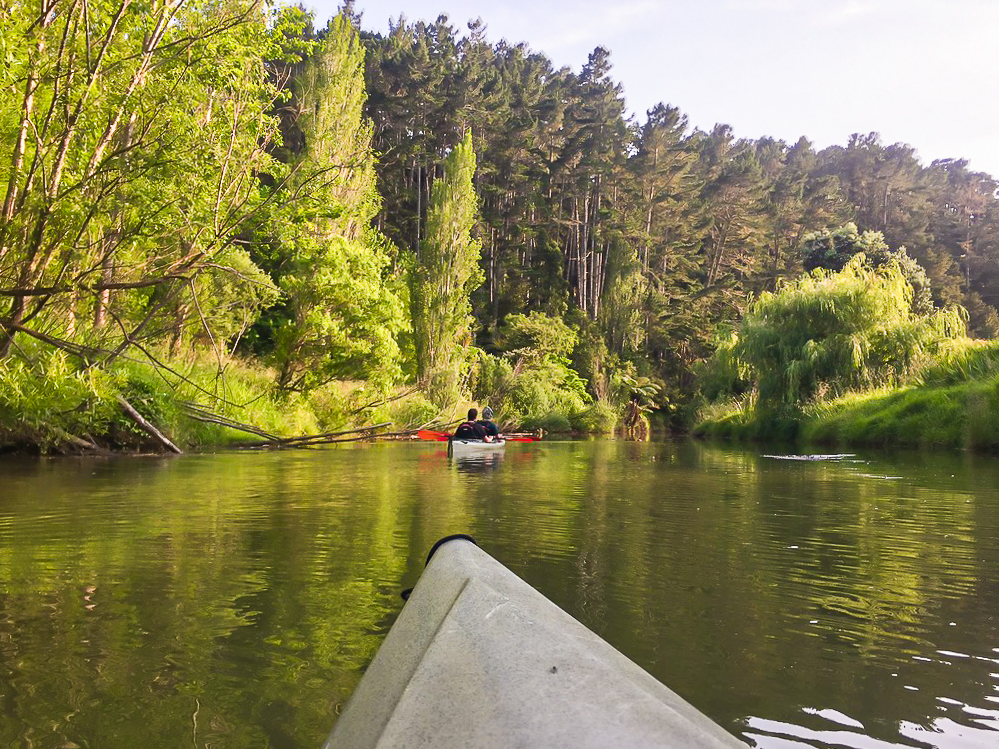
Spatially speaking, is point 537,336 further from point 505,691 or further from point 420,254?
point 505,691

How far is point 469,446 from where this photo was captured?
656 inches

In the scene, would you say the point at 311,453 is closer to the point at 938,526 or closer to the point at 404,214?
the point at 938,526

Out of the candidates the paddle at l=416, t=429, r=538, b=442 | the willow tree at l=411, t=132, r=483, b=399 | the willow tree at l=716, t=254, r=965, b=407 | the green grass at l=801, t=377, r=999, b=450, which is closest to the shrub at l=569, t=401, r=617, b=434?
the willow tree at l=411, t=132, r=483, b=399

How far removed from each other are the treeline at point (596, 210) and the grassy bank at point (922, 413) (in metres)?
19.5

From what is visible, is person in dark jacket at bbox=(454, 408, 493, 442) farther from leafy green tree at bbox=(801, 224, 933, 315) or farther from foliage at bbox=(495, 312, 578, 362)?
leafy green tree at bbox=(801, 224, 933, 315)

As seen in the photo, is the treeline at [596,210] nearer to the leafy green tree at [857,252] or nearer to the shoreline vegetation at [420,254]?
the shoreline vegetation at [420,254]

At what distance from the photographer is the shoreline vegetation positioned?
7.60m

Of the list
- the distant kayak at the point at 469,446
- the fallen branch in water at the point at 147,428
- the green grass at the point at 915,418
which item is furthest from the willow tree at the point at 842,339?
the fallen branch in water at the point at 147,428

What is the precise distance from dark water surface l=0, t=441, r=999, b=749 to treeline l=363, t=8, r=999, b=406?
35565 millimetres

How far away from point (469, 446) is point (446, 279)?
19026mm

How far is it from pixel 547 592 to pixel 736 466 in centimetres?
1107

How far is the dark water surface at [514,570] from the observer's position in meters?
2.69

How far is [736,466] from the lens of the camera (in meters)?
14.8

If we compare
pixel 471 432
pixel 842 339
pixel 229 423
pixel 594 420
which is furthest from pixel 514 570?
pixel 594 420
